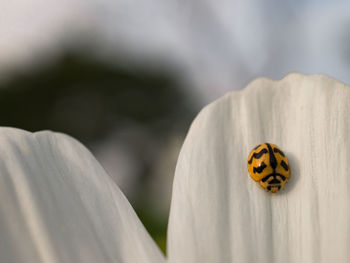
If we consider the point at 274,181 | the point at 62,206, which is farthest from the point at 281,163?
the point at 62,206

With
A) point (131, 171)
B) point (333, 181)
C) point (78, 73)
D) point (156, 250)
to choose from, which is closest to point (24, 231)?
point (156, 250)

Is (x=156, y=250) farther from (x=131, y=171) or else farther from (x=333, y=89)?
(x=131, y=171)

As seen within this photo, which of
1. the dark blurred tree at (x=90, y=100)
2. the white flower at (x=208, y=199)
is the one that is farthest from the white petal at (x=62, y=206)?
the dark blurred tree at (x=90, y=100)

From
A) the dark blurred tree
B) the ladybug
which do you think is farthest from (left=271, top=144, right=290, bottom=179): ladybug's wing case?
the dark blurred tree

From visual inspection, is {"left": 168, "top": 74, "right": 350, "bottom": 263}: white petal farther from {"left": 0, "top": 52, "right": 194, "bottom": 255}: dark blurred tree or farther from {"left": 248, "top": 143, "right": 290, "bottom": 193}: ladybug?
{"left": 0, "top": 52, "right": 194, "bottom": 255}: dark blurred tree

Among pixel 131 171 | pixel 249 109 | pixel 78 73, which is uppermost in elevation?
pixel 78 73

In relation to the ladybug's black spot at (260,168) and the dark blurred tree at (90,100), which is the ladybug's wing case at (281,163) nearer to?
the ladybug's black spot at (260,168)
